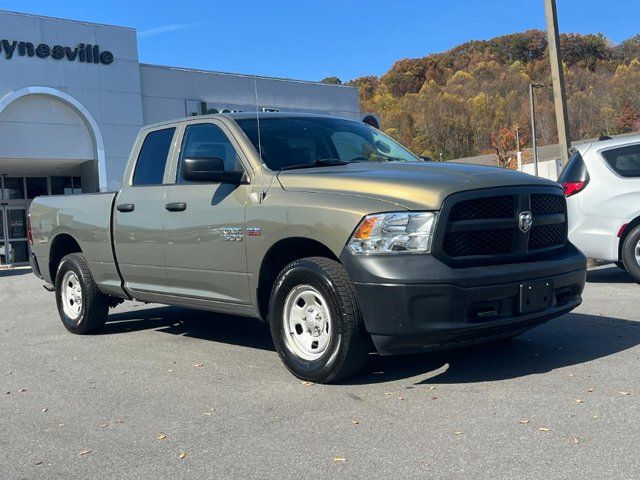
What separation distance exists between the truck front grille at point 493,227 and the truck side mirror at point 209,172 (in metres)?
1.82

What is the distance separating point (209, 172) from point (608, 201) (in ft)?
18.5

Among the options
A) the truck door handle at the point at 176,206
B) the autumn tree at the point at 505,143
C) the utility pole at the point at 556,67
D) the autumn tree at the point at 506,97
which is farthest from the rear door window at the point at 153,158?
the autumn tree at the point at 506,97

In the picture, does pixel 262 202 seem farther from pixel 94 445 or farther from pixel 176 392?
pixel 94 445

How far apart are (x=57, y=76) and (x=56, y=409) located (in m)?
20.8

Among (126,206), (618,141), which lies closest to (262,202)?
(126,206)

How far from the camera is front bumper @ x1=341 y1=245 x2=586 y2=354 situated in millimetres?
4215

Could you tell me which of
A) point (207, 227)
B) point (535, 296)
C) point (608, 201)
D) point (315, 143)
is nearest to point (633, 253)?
point (608, 201)

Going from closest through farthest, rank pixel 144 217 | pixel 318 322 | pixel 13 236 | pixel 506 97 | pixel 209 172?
pixel 318 322 → pixel 209 172 → pixel 144 217 → pixel 13 236 → pixel 506 97

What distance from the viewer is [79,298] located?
7441mm

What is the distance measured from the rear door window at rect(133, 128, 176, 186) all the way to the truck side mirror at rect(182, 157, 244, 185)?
1.10 metres

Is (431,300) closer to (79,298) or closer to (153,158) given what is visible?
(153,158)

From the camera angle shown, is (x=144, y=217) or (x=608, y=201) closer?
(x=144, y=217)

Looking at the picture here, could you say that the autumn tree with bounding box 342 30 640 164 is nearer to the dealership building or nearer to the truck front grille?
the dealership building

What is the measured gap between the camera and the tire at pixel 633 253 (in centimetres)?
859
